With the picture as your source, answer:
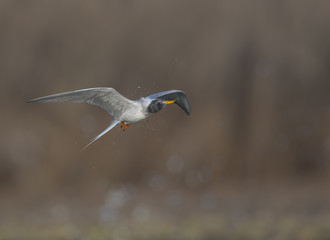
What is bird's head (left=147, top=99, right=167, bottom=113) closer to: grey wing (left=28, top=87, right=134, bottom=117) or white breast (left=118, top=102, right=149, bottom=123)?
white breast (left=118, top=102, right=149, bottom=123)

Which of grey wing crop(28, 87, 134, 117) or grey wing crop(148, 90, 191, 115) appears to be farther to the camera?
grey wing crop(148, 90, 191, 115)

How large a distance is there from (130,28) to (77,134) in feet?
8.33

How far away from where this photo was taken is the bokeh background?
43.2 feet

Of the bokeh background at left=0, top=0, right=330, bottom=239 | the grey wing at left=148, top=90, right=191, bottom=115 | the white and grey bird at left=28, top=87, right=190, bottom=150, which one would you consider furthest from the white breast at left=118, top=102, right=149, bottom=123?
the bokeh background at left=0, top=0, right=330, bottom=239

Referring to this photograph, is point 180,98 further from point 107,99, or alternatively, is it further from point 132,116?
point 132,116

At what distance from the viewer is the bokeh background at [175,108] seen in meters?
13.2

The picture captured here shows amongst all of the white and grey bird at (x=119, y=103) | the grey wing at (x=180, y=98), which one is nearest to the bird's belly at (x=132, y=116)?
the white and grey bird at (x=119, y=103)

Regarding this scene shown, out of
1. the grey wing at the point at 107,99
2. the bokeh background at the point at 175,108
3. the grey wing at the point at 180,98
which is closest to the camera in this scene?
the grey wing at the point at 107,99

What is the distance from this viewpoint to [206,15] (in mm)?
13836

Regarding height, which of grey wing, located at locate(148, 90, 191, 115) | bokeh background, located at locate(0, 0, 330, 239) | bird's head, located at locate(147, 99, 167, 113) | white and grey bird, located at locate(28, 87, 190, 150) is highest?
bokeh background, located at locate(0, 0, 330, 239)

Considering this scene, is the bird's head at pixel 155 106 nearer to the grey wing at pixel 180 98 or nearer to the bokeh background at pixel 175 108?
the grey wing at pixel 180 98

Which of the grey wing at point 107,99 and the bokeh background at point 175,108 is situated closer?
the grey wing at point 107,99

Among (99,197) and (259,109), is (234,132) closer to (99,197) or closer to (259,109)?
(259,109)

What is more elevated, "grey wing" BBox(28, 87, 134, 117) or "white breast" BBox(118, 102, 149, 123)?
"grey wing" BBox(28, 87, 134, 117)
